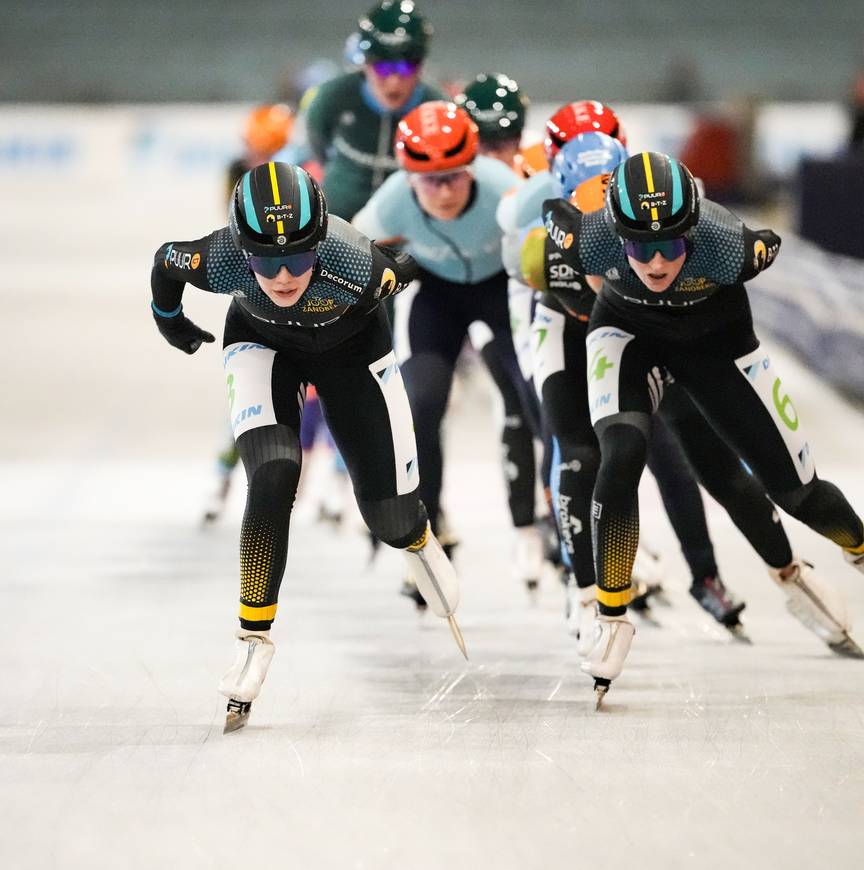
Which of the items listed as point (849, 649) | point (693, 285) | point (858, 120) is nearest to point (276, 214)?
point (693, 285)

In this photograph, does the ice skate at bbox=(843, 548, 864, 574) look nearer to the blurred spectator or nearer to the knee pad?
the knee pad

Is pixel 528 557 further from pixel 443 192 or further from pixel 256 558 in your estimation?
pixel 256 558

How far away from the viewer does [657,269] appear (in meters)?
4.35

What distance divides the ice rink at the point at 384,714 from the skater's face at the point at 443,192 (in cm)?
164

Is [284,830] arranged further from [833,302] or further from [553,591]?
[833,302]

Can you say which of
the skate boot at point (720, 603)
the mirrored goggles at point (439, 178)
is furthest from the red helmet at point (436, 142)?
the skate boot at point (720, 603)

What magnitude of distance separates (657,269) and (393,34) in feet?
10.1

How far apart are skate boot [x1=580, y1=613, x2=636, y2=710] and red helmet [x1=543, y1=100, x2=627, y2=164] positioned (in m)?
1.85

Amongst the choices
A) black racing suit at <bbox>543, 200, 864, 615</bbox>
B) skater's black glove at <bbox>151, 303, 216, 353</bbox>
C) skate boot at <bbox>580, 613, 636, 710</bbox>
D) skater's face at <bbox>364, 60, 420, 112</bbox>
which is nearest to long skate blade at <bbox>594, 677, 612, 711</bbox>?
skate boot at <bbox>580, 613, 636, 710</bbox>

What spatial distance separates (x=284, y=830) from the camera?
357 cm

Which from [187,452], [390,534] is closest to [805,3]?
[187,452]

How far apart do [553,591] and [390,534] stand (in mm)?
1601

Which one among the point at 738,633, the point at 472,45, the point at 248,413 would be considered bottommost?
the point at 472,45

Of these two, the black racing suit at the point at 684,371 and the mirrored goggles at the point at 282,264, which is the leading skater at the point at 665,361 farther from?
the mirrored goggles at the point at 282,264
